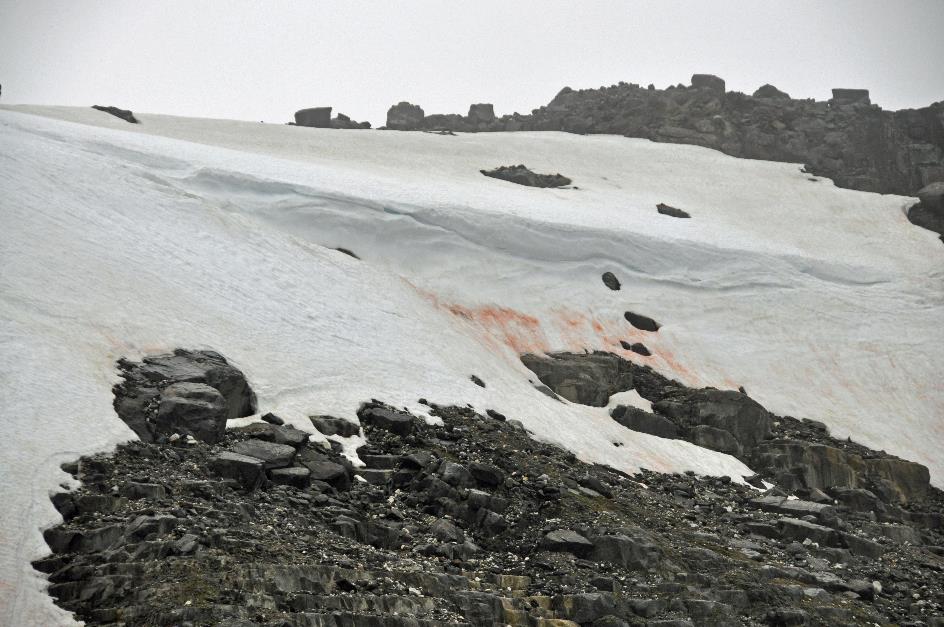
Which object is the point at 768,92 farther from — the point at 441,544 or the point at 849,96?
the point at 441,544

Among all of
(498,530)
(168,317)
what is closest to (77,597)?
(498,530)

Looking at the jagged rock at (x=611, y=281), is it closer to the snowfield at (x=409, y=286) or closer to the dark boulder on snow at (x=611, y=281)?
the dark boulder on snow at (x=611, y=281)

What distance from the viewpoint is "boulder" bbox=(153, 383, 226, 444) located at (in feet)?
51.7

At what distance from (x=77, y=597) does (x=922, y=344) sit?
107 feet

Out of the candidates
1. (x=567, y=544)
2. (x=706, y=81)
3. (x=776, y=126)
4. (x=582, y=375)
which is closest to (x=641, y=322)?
(x=582, y=375)

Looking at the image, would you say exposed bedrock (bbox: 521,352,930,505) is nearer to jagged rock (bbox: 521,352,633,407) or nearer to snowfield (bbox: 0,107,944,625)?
jagged rock (bbox: 521,352,633,407)

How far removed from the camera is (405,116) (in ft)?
228

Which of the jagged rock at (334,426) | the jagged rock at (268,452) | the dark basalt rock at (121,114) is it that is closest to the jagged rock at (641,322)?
the jagged rock at (334,426)

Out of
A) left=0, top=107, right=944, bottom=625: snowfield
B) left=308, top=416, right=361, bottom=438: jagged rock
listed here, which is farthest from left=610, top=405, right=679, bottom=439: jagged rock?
left=308, top=416, right=361, bottom=438: jagged rock

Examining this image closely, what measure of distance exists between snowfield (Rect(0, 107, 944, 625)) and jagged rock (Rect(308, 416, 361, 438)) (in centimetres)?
47

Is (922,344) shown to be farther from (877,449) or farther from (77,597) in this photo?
(77,597)

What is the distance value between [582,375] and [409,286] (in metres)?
5.88

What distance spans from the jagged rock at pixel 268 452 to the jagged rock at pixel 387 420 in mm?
2969

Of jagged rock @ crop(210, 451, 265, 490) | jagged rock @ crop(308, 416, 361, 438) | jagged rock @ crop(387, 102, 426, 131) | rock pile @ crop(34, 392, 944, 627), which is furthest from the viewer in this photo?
jagged rock @ crop(387, 102, 426, 131)
